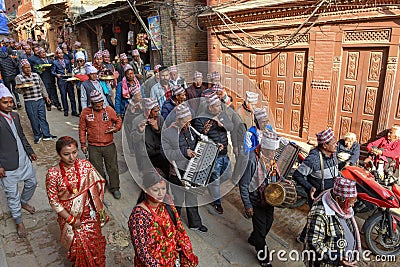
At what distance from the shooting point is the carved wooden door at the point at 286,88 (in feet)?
23.0

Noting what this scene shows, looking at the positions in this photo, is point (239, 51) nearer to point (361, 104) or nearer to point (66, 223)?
point (361, 104)

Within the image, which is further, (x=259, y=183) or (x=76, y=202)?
(x=259, y=183)

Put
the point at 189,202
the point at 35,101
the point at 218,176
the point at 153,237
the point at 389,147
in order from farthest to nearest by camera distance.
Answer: the point at 35,101 < the point at 389,147 < the point at 218,176 < the point at 189,202 < the point at 153,237

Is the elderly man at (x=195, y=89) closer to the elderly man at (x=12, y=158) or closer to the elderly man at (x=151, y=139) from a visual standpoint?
the elderly man at (x=151, y=139)

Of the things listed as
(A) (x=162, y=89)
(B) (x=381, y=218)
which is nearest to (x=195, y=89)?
(A) (x=162, y=89)

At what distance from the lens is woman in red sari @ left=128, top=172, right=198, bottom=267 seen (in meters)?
2.28

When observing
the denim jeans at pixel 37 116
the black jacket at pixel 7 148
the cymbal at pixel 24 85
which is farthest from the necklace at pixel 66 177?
the denim jeans at pixel 37 116

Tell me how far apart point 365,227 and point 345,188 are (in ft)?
6.00

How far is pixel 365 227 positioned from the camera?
12.4 feet

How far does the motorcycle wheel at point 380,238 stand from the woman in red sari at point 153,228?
270 centimetres

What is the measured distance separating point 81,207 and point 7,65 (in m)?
7.83

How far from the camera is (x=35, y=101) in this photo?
6.43 m

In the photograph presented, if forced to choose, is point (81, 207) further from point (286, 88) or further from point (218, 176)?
point (286, 88)

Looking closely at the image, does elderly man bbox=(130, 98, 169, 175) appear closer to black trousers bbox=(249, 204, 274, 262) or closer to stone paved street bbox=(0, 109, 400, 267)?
stone paved street bbox=(0, 109, 400, 267)
